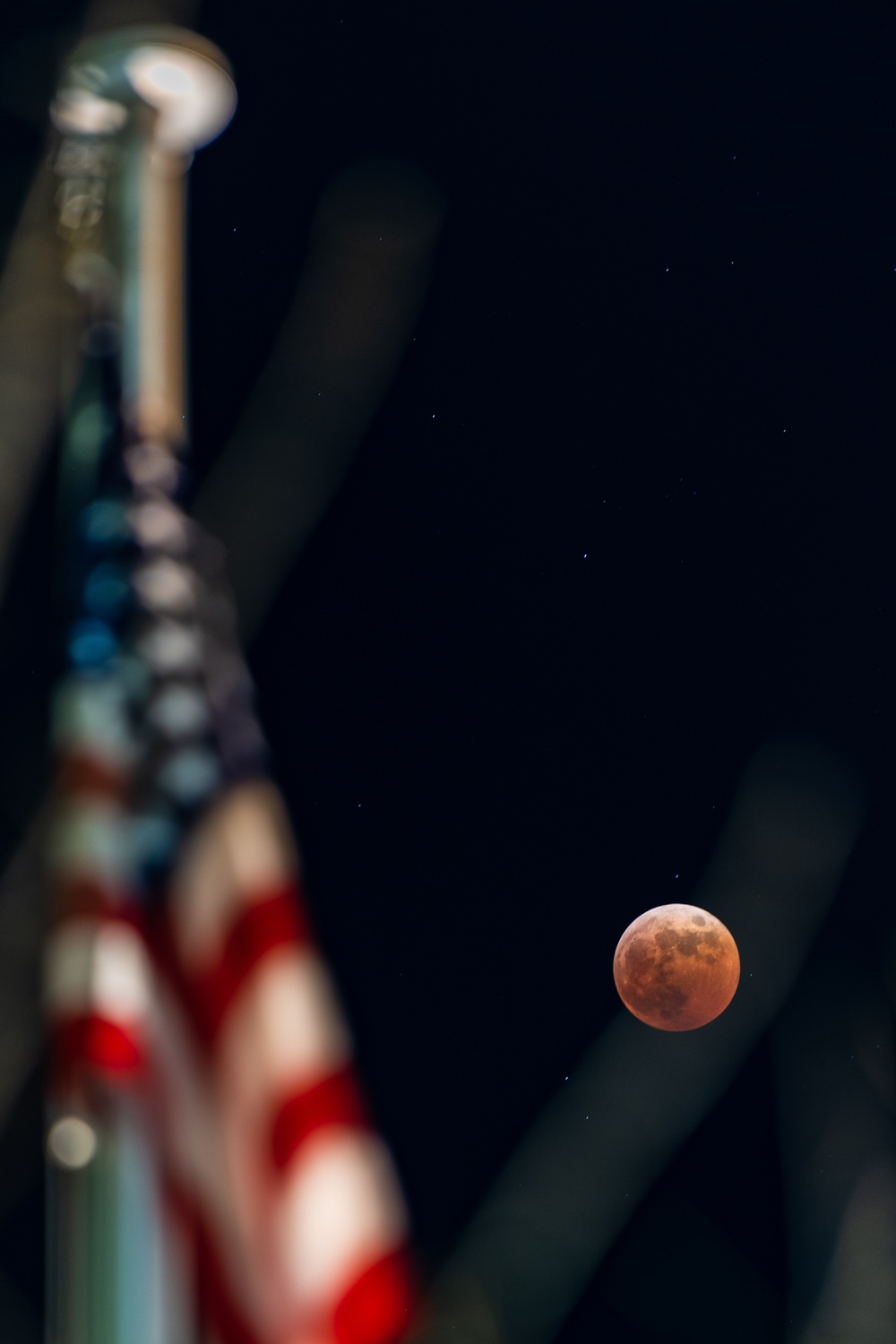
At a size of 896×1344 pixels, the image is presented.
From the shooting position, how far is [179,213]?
249 centimetres

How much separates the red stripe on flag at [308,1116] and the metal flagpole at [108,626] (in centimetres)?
16

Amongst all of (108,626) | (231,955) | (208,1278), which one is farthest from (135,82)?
(208,1278)

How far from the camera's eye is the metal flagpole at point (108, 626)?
1.74m

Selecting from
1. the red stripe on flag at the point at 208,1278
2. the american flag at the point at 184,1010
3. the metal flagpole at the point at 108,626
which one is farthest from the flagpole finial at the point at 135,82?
the red stripe on flag at the point at 208,1278

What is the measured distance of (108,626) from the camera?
7.66ft

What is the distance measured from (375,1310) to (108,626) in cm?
101

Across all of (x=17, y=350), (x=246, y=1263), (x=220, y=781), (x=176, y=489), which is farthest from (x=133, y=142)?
(x=246, y=1263)

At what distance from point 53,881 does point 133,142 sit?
4.00ft

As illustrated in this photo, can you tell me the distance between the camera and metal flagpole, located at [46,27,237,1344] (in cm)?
174

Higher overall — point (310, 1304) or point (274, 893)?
point (274, 893)

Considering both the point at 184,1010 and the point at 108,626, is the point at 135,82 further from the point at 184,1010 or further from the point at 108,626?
the point at 184,1010

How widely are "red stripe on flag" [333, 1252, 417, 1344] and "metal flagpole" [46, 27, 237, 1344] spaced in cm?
18

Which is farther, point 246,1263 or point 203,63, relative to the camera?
point 203,63

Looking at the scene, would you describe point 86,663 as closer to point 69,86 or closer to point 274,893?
point 274,893
